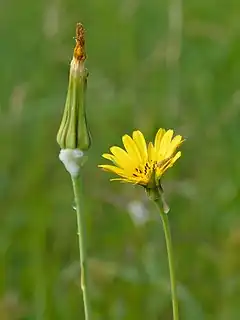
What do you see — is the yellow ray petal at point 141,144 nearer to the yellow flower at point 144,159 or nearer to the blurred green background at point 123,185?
the yellow flower at point 144,159

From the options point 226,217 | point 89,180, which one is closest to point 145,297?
point 226,217

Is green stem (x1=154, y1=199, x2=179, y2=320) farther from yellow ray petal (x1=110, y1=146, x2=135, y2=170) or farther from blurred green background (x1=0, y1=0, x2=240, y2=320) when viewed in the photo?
blurred green background (x1=0, y1=0, x2=240, y2=320)

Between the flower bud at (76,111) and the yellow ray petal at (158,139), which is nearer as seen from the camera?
the flower bud at (76,111)

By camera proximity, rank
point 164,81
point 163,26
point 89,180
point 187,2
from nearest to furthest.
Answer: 1. point 89,180
2. point 164,81
3. point 163,26
4. point 187,2

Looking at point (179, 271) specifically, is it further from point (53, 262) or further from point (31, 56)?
point (31, 56)

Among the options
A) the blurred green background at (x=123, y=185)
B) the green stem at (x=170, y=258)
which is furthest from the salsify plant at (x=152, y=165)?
the blurred green background at (x=123, y=185)

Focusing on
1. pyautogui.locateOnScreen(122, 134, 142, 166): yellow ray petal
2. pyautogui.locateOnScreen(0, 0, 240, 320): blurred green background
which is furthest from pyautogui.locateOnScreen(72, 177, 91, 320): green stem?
pyautogui.locateOnScreen(0, 0, 240, 320): blurred green background
